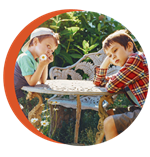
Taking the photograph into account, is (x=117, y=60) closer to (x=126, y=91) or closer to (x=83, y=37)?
(x=126, y=91)

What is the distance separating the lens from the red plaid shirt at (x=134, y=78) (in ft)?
4.54

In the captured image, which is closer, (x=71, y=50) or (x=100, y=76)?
(x=100, y=76)

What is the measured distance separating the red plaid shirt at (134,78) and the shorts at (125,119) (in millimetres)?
134

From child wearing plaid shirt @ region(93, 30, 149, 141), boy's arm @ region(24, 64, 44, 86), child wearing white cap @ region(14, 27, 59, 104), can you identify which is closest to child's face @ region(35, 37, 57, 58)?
child wearing white cap @ region(14, 27, 59, 104)

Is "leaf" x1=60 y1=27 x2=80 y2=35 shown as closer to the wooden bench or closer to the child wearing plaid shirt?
the wooden bench

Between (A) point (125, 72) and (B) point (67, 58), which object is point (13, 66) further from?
(A) point (125, 72)

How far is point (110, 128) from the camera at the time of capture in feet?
5.04

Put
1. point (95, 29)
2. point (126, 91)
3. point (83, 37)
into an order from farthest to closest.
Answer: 1. point (83, 37)
2. point (95, 29)
3. point (126, 91)

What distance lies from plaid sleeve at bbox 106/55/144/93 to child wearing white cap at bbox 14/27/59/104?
520 millimetres

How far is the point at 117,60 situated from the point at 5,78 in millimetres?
930

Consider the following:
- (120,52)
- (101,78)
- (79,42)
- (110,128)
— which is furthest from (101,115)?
(79,42)

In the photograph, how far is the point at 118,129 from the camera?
154 centimetres

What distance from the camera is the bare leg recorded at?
152 centimetres

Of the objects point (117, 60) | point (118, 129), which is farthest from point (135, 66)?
point (118, 129)
